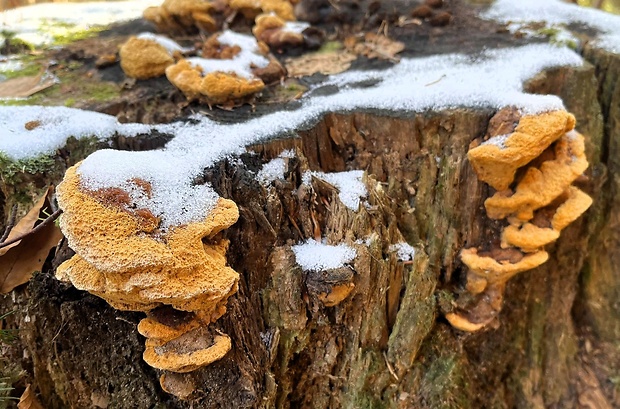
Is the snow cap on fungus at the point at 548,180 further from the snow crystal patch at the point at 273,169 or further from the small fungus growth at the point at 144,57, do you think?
the small fungus growth at the point at 144,57

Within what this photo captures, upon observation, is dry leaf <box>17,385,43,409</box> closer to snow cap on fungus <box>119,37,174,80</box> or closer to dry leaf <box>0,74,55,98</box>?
dry leaf <box>0,74,55,98</box>

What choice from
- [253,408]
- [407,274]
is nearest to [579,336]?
[407,274]

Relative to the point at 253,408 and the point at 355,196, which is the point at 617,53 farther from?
the point at 253,408

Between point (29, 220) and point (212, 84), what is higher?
point (212, 84)

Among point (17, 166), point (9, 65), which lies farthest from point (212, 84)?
point (9, 65)

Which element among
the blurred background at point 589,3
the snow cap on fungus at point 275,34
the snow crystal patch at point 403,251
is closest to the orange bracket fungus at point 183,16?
the snow cap on fungus at point 275,34

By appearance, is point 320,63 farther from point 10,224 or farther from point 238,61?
point 10,224
